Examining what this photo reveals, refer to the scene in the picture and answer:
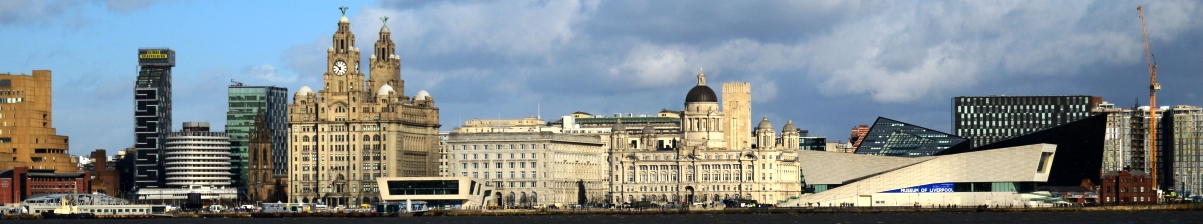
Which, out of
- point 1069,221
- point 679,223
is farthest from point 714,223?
point 1069,221

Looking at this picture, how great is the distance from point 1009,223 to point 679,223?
2967 centimetres

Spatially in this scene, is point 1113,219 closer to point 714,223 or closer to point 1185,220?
point 1185,220

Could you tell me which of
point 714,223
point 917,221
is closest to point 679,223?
point 714,223

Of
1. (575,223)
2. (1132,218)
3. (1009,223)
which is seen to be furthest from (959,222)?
(575,223)

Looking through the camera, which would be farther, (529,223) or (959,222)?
(529,223)

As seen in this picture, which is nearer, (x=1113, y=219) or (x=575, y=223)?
(x=1113, y=219)

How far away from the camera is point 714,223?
628 ft

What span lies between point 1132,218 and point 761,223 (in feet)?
109

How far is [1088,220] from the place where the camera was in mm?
184500

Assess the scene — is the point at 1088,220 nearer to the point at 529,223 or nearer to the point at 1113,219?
the point at 1113,219

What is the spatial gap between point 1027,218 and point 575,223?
42.1 m

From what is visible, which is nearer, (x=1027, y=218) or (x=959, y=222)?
(x=959, y=222)

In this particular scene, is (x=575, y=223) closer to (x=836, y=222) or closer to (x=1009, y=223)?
(x=836, y=222)

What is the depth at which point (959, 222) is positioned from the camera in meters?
185
